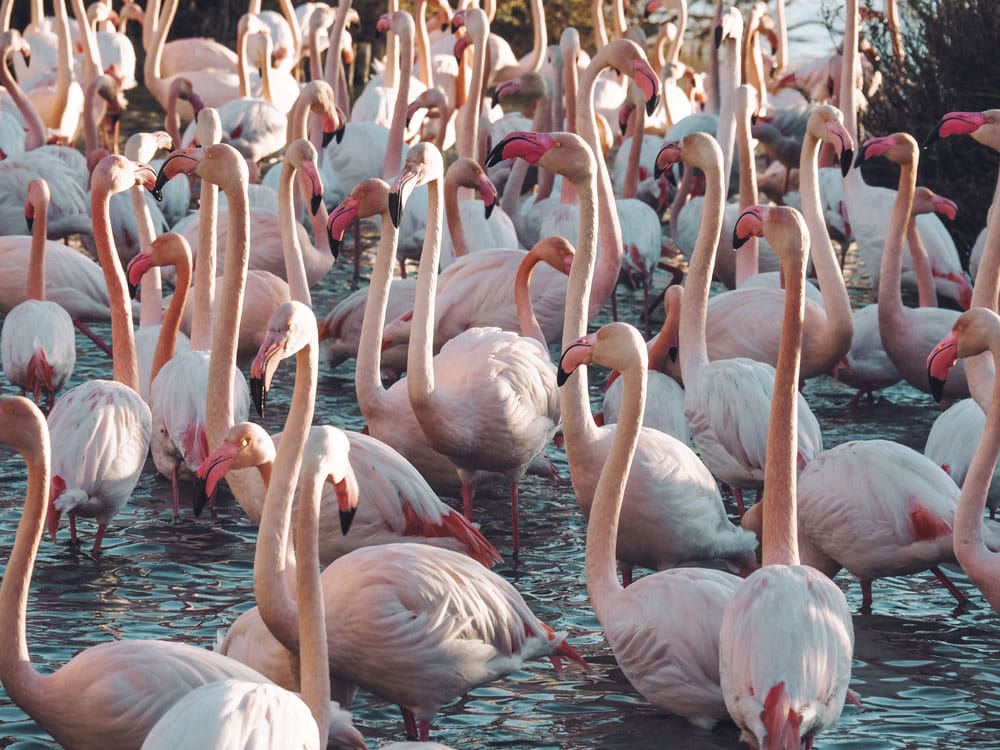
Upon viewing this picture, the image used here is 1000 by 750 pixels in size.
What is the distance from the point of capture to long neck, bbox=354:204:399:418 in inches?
230

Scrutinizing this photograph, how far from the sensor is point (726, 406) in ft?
19.1

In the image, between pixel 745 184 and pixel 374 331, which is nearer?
pixel 374 331

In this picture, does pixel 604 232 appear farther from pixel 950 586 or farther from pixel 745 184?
pixel 950 586

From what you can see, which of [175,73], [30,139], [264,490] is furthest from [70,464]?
[175,73]

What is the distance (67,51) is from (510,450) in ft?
28.0

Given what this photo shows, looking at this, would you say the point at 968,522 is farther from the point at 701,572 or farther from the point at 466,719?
the point at 466,719

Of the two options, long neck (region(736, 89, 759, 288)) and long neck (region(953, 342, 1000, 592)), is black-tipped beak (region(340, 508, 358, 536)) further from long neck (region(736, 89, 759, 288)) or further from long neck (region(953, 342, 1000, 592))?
long neck (region(736, 89, 759, 288))

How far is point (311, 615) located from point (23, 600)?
2.51 feet

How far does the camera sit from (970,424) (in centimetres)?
556

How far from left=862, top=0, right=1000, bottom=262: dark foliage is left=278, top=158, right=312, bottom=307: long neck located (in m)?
4.70

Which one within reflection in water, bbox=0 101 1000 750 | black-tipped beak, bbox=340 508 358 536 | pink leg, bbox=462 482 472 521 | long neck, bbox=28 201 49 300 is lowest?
reflection in water, bbox=0 101 1000 750

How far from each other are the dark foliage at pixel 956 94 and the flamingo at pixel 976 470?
5.50 m

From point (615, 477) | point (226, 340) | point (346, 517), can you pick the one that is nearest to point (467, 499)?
point (226, 340)

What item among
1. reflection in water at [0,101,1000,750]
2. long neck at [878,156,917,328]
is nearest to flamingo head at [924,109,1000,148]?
long neck at [878,156,917,328]
